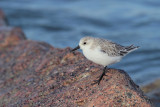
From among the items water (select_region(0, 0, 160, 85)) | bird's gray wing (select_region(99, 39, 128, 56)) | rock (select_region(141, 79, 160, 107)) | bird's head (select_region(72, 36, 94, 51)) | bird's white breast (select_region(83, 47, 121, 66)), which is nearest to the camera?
bird's white breast (select_region(83, 47, 121, 66))

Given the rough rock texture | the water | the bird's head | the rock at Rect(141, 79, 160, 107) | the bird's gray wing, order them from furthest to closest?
the water, the rock at Rect(141, 79, 160, 107), the bird's head, the bird's gray wing, the rough rock texture

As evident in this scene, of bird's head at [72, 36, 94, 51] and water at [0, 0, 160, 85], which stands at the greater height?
bird's head at [72, 36, 94, 51]

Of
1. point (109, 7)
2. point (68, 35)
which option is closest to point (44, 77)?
point (68, 35)

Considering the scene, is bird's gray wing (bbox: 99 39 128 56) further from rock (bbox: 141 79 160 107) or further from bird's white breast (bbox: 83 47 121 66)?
rock (bbox: 141 79 160 107)

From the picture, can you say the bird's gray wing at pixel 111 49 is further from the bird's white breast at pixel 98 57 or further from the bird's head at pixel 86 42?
the bird's head at pixel 86 42

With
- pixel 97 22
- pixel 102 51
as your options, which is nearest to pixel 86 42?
pixel 102 51

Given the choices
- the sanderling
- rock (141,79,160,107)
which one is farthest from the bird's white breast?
rock (141,79,160,107)

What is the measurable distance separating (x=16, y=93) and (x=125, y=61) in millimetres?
7464

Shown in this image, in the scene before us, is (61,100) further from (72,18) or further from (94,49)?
(72,18)

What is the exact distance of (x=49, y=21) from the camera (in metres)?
17.6

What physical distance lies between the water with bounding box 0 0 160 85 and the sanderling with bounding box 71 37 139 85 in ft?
21.0

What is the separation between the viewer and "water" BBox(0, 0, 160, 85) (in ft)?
44.9

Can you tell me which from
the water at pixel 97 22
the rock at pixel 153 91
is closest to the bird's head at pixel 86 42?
the rock at pixel 153 91

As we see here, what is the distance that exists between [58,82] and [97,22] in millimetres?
11713
